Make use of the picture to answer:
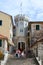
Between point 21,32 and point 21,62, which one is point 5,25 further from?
point 21,62

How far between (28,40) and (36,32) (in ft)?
12.9

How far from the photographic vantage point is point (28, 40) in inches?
2251

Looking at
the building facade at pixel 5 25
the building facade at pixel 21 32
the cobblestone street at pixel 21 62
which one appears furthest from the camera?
the building facade at pixel 21 32

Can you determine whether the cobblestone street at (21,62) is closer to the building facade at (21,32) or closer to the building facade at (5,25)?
the building facade at (5,25)

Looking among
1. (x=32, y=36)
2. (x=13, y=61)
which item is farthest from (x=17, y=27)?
(x=13, y=61)

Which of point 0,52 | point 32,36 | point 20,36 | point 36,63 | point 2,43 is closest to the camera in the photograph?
point 36,63

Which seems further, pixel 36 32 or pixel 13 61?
pixel 36 32

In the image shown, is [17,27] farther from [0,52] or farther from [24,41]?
[0,52]

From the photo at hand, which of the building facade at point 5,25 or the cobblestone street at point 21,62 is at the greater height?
the building facade at point 5,25

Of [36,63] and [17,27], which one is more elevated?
[17,27]

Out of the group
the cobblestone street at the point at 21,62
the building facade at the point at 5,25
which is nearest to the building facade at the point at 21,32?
→ the building facade at the point at 5,25

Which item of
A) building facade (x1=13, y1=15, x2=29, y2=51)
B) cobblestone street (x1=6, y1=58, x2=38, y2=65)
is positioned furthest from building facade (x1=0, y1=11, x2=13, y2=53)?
cobblestone street (x1=6, y1=58, x2=38, y2=65)

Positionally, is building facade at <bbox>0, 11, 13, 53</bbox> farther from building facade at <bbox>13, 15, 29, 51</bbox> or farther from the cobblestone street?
the cobblestone street

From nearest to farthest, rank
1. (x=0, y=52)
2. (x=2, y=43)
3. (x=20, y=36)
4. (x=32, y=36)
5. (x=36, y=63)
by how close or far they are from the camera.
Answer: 1. (x=36, y=63)
2. (x=0, y=52)
3. (x=2, y=43)
4. (x=32, y=36)
5. (x=20, y=36)
